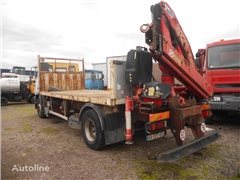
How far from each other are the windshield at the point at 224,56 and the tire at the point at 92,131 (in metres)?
4.11

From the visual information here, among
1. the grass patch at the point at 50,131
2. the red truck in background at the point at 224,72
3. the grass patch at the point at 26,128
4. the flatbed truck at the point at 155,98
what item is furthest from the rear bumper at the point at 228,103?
the grass patch at the point at 26,128

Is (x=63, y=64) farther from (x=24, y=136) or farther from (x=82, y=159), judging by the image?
(x=82, y=159)

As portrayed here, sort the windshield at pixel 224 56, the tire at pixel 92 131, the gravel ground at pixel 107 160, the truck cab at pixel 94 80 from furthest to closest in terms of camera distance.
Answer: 1. the truck cab at pixel 94 80
2. the windshield at pixel 224 56
3. the tire at pixel 92 131
4. the gravel ground at pixel 107 160

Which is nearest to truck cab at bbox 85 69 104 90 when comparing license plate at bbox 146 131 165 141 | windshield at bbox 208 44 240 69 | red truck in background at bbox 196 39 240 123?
red truck in background at bbox 196 39 240 123

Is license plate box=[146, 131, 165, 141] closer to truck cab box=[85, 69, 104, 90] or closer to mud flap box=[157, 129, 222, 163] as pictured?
mud flap box=[157, 129, 222, 163]

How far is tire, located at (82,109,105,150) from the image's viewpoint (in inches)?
154

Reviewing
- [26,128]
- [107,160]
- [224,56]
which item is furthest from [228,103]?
[26,128]

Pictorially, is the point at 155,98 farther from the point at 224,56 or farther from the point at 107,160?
the point at 224,56

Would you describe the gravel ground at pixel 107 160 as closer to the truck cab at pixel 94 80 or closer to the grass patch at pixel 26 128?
the grass patch at pixel 26 128

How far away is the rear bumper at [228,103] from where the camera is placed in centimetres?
532

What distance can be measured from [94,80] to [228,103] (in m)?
12.9

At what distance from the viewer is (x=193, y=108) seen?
142 inches

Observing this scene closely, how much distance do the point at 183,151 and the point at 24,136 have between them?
4.44 metres

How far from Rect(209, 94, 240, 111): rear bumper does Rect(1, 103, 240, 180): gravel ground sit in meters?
0.69
